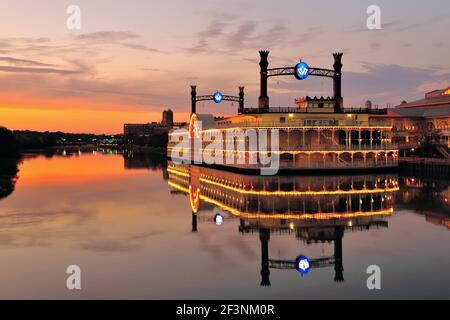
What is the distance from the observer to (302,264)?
26.3 meters

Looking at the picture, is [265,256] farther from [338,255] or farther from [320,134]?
[320,134]

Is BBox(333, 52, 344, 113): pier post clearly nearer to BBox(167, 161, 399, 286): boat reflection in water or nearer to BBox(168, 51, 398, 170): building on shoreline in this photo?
BBox(168, 51, 398, 170): building on shoreline

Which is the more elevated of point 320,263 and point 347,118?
point 347,118

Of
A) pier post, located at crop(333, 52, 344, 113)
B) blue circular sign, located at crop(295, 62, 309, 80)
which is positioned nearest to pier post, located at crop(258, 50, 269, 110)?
blue circular sign, located at crop(295, 62, 309, 80)

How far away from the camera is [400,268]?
25.1m

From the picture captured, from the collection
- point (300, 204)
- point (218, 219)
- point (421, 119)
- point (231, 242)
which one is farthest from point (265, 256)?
point (421, 119)

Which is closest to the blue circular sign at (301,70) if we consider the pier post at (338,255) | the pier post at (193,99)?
the pier post at (338,255)

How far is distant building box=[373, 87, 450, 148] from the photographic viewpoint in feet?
341

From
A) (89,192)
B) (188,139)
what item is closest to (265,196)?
(89,192)

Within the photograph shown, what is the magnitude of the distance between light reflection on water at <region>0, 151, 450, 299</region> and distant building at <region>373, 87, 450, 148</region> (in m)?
49.4

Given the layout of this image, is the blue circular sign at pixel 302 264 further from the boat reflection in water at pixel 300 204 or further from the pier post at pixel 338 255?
the pier post at pixel 338 255

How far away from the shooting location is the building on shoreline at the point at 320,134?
3024 inches
